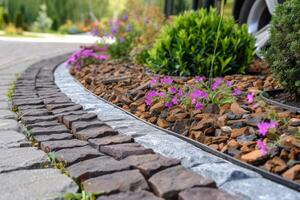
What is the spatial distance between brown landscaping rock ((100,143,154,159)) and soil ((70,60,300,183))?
357mm

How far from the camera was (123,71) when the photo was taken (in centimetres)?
549

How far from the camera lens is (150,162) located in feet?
7.29

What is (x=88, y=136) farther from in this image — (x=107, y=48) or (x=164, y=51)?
(x=107, y=48)

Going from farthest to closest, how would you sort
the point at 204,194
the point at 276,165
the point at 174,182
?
the point at 276,165 < the point at 174,182 < the point at 204,194

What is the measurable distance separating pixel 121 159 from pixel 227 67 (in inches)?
108

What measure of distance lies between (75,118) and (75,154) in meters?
0.79

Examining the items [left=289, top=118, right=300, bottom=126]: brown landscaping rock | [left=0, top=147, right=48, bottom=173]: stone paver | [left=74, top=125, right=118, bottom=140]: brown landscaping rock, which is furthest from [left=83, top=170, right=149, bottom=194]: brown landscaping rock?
[left=289, top=118, right=300, bottom=126]: brown landscaping rock

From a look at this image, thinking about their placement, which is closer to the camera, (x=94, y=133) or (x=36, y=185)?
(x=36, y=185)

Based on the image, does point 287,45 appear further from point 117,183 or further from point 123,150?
point 117,183

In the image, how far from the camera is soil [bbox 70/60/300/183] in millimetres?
2211

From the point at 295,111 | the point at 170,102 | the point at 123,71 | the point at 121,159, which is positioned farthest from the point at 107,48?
the point at 121,159

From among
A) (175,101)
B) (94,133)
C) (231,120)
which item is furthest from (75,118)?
(231,120)

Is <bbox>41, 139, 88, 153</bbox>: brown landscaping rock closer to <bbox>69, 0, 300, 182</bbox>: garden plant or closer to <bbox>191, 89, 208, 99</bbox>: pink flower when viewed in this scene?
<bbox>69, 0, 300, 182</bbox>: garden plant

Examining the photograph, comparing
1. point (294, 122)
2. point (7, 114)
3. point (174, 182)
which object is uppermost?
point (294, 122)
